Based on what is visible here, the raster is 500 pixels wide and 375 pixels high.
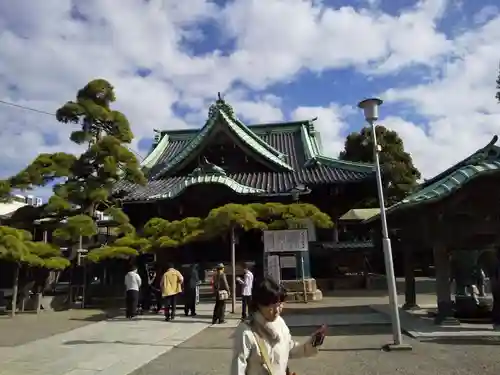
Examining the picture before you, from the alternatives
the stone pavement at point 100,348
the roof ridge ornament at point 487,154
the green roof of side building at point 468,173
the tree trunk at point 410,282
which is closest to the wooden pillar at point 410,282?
the tree trunk at point 410,282

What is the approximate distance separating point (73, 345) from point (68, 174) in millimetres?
8687

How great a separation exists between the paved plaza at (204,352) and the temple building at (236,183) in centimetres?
713

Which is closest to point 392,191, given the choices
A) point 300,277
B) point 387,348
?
point 300,277

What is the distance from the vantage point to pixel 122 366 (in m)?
8.02

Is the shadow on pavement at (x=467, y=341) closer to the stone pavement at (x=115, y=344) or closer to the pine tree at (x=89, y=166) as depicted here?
the stone pavement at (x=115, y=344)

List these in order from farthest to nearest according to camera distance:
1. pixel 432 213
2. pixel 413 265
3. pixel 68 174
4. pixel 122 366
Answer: pixel 68 174 → pixel 413 265 → pixel 432 213 → pixel 122 366

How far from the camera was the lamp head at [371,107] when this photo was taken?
368 inches

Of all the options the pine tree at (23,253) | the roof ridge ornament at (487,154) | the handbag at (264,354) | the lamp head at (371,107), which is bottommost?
the handbag at (264,354)

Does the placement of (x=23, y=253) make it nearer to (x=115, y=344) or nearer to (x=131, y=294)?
(x=131, y=294)

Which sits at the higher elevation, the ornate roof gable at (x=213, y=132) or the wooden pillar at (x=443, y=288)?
the ornate roof gable at (x=213, y=132)

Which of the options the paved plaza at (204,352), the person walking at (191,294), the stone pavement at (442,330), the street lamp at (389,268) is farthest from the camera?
the person walking at (191,294)

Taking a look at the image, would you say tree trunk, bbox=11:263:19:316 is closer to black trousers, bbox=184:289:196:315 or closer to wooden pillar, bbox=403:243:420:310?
black trousers, bbox=184:289:196:315

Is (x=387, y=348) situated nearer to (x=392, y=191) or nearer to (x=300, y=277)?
(x=300, y=277)

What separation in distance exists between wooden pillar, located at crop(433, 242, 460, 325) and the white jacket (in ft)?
29.0
